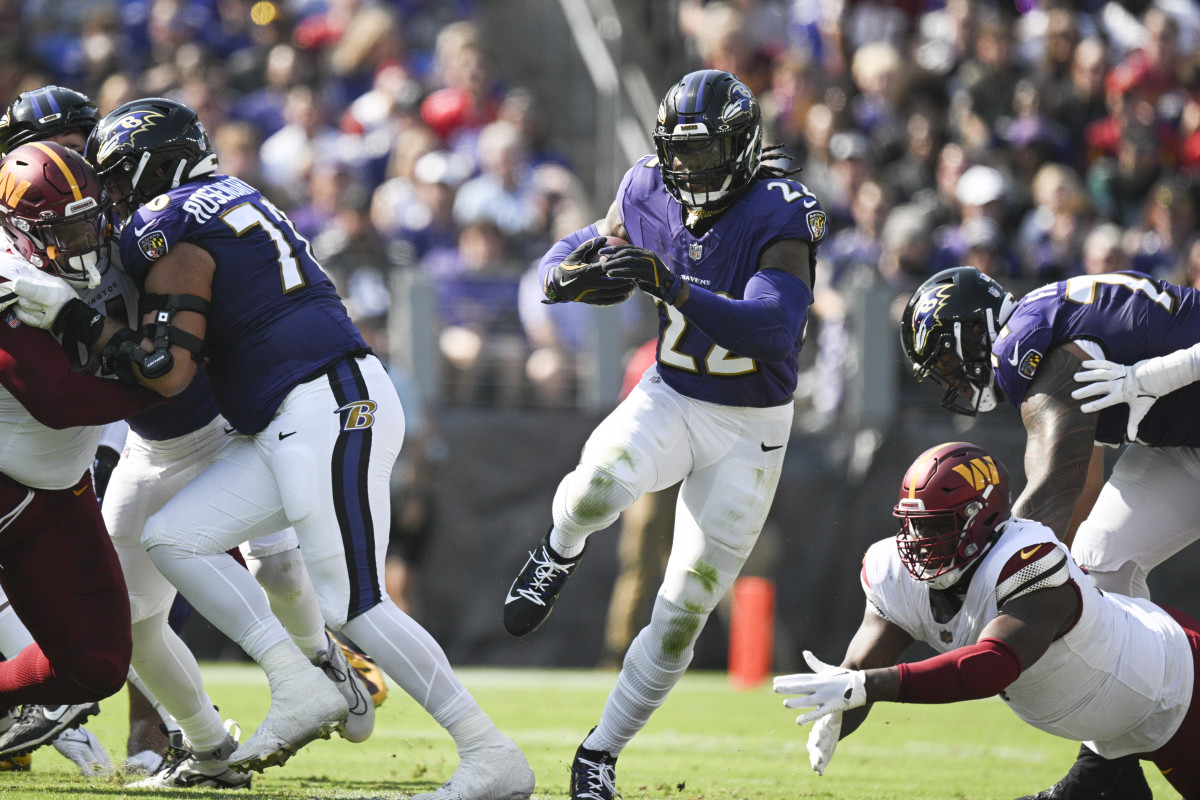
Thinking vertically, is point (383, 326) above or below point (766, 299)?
below

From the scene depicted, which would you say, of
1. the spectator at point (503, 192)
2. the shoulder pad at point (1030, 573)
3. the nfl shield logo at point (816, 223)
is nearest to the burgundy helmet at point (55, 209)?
the nfl shield logo at point (816, 223)

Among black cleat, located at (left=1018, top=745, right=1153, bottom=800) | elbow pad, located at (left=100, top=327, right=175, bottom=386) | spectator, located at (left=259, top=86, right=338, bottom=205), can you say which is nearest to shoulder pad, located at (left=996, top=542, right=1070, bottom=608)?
black cleat, located at (left=1018, top=745, right=1153, bottom=800)

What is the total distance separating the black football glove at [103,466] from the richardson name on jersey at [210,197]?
1.65 meters

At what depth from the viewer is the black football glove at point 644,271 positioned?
14.4 ft

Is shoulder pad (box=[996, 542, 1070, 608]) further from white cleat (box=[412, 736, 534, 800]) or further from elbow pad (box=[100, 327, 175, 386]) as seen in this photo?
elbow pad (box=[100, 327, 175, 386])

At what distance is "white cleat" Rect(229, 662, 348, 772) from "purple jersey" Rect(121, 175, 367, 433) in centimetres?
81

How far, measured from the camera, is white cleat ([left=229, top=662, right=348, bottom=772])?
432 centimetres

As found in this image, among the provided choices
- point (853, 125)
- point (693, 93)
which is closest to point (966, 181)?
point (853, 125)

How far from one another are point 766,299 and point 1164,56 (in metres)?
8.49

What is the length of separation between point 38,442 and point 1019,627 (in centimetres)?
302

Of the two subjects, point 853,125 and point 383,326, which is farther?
point 853,125

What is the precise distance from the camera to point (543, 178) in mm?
11664

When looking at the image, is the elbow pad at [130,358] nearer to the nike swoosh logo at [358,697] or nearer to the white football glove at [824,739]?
the nike swoosh logo at [358,697]

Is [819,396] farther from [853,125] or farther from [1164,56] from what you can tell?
[1164,56]
